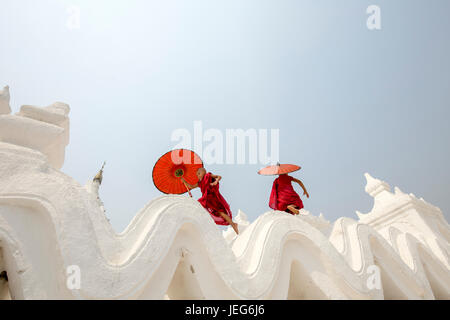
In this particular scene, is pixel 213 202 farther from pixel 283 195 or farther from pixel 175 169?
pixel 283 195

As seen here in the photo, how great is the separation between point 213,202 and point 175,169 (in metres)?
0.89

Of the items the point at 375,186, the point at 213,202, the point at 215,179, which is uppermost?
the point at 215,179

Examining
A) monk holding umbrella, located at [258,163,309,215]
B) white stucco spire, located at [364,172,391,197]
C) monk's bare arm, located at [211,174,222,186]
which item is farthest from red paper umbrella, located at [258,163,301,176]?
white stucco spire, located at [364,172,391,197]

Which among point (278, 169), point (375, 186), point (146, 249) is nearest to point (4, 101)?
point (146, 249)

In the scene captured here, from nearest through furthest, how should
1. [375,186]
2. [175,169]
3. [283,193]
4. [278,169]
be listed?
[175,169] → [278,169] → [283,193] → [375,186]

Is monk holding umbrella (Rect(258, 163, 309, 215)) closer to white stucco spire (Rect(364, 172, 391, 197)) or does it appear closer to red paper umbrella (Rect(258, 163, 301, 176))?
red paper umbrella (Rect(258, 163, 301, 176))

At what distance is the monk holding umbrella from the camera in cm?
474

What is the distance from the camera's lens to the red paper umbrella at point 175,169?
426cm

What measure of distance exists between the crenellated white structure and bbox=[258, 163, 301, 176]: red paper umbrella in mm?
1246

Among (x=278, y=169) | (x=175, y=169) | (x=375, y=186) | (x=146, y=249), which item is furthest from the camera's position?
(x=375, y=186)

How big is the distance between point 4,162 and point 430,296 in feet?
18.4

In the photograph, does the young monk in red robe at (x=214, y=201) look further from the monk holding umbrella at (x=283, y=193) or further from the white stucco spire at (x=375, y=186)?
the white stucco spire at (x=375, y=186)

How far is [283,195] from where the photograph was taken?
4875 mm

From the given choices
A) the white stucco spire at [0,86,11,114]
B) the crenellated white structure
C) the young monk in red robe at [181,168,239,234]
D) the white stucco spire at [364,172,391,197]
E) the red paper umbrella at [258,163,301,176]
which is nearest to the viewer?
the crenellated white structure
